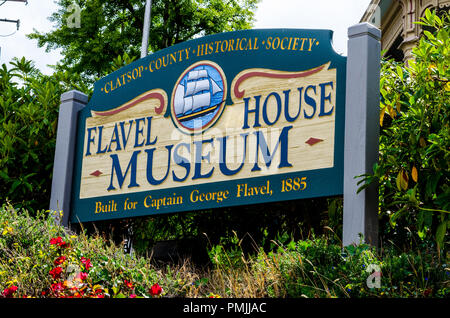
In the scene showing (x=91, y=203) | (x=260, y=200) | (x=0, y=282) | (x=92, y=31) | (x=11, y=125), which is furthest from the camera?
(x=92, y=31)

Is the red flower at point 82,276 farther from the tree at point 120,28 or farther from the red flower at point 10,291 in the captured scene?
the tree at point 120,28

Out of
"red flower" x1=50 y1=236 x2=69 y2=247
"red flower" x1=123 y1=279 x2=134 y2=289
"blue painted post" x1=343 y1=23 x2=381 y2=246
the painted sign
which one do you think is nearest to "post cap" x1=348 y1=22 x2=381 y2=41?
"blue painted post" x1=343 y1=23 x2=381 y2=246

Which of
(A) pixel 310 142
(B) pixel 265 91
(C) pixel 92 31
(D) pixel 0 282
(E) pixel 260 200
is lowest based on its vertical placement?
(D) pixel 0 282

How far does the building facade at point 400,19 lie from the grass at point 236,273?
996 centimetres

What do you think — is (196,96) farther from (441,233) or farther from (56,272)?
(441,233)

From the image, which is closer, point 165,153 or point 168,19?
point 165,153

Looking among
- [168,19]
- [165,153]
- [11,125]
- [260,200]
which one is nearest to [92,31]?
[168,19]

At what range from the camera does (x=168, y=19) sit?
21234 millimetres

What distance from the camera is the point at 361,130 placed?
513 cm

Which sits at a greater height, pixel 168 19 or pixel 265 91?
pixel 168 19

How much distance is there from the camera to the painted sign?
5520mm

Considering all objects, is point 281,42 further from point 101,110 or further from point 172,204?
point 101,110

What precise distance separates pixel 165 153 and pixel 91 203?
1.29 m

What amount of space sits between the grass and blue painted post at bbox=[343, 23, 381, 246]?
0.29 meters
